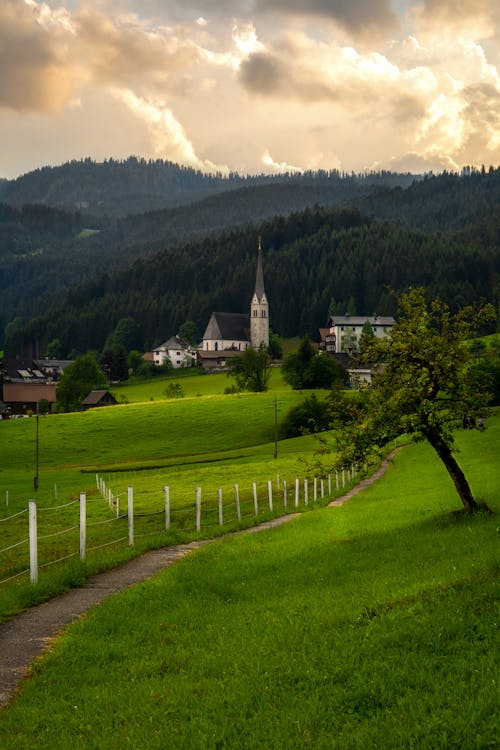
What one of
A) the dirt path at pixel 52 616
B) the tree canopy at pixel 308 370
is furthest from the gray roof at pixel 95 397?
the dirt path at pixel 52 616

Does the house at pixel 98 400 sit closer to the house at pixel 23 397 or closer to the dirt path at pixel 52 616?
the house at pixel 23 397

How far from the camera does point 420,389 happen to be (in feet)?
84.5

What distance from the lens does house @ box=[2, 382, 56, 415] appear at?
163250 mm

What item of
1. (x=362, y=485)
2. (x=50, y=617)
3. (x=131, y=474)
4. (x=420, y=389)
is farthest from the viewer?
(x=131, y=474)

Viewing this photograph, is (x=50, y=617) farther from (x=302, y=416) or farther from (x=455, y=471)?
(x=302, y=416)

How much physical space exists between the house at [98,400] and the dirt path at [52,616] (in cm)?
13012

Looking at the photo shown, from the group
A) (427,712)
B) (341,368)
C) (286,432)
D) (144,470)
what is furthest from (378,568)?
(341,368)

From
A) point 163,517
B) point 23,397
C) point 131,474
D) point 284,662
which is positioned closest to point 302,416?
point 131,474

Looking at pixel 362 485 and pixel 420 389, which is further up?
pixel 420 389

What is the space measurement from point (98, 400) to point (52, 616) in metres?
139

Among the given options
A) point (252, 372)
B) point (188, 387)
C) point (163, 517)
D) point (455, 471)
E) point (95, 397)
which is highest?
point (252, 372)

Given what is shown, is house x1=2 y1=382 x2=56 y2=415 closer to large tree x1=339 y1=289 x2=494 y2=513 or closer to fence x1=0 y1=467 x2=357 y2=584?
fence x1=0 y1=467 x2=357 y2=584

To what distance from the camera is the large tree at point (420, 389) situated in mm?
26359

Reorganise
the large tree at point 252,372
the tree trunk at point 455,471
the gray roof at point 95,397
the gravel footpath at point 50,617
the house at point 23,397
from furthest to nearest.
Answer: the house at point 23,397
the gray roof at point 95,397
the large tree at point 252,372
the tree trunk at point 455,471
the gravel footpath at point 50,617
